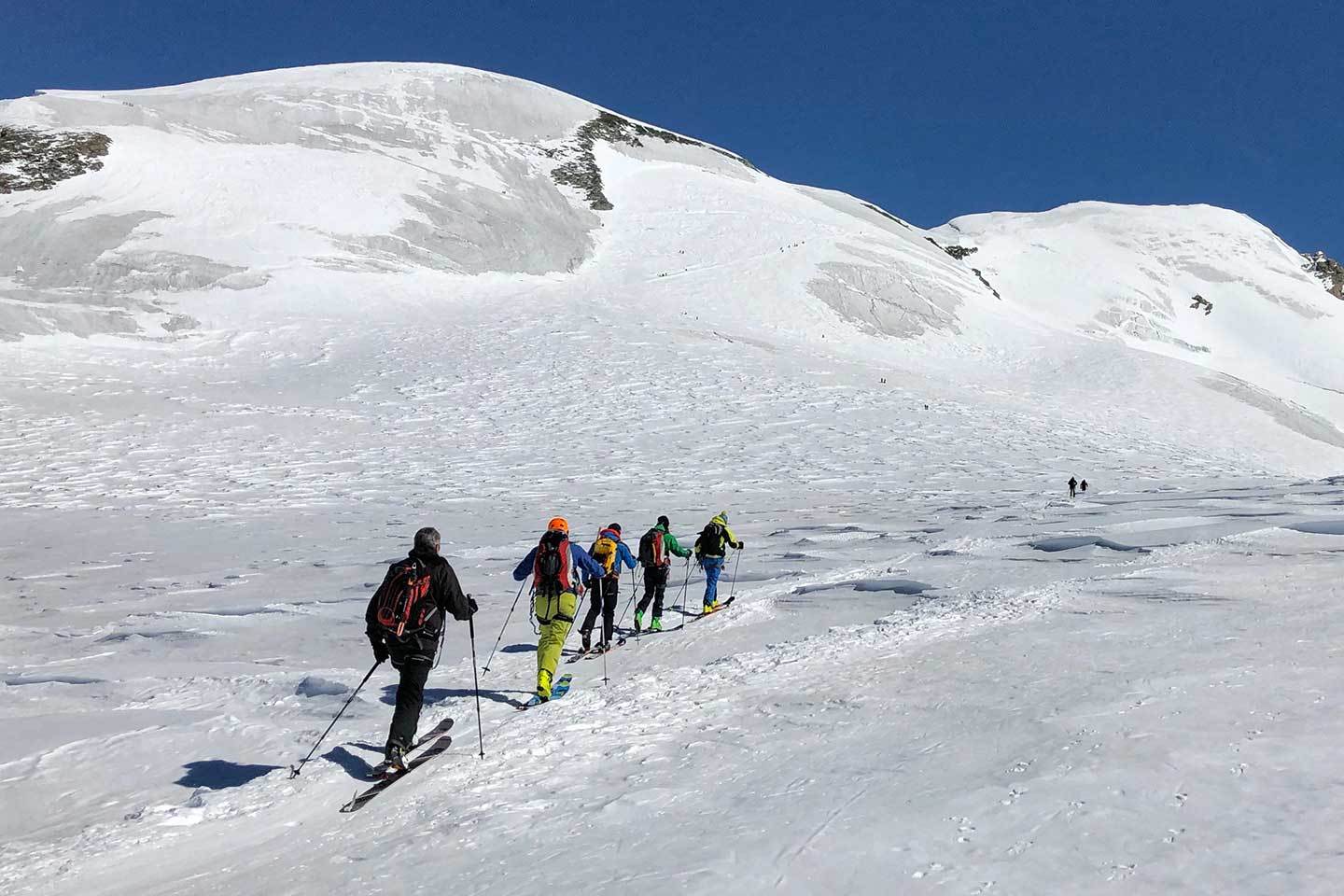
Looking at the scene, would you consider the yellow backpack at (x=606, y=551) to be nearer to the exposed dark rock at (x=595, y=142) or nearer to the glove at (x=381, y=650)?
the glove at (x=381, y=650)

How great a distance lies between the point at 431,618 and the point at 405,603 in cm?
22

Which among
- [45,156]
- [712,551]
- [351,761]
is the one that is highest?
[45,156]

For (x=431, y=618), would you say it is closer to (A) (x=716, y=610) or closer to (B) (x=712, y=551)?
(A) (x=716, y=610)

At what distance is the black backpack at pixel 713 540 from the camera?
474 inches

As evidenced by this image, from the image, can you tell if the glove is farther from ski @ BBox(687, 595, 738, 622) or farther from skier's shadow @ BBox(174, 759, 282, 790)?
ski @ BBox(687, 595, 738, 622)

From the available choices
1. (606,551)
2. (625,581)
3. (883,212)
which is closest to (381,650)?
(606,551)

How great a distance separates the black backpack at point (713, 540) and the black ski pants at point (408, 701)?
19.6ft

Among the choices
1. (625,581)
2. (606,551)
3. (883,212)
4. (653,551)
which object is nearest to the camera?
(606,551)

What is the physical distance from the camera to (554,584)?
27.5 ft

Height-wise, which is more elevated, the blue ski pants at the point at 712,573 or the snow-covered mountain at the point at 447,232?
the snow-covered mountain at the point at 447,232

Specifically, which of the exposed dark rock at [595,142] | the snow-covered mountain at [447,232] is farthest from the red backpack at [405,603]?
the exposed dark rock at [595,142]

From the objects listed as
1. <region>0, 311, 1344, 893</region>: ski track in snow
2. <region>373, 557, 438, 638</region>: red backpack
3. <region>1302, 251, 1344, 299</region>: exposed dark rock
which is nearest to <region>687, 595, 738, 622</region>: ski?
<region>0, 311, 1344, 893</region>: ski track in snow

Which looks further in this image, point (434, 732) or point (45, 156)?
point (45, 156)

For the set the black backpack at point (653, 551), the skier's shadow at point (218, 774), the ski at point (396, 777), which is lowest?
the skier's shadow at point (218, 774)
